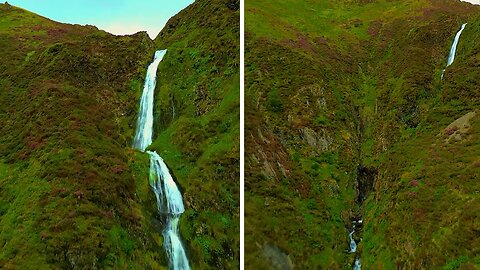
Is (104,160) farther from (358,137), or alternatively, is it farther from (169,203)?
(358,137)

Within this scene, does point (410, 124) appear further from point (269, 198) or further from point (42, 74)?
point (42, 74)

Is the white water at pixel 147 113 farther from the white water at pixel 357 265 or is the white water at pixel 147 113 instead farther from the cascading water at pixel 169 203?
the white water at pixel 357 265

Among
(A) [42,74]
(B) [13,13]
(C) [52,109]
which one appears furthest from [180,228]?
(B) [13,13]

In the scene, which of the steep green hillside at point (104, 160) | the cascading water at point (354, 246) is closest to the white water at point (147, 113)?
the steep green hillside at point (104, 160)

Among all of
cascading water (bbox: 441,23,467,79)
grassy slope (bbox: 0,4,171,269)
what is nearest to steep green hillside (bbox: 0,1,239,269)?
grassy slope (bbox: 0,4,171,269)

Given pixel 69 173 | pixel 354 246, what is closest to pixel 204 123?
pixel 69 173
